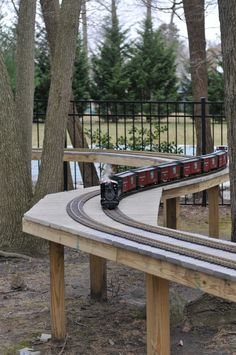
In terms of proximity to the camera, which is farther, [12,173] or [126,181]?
[12,173]

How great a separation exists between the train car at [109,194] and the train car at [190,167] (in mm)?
1761

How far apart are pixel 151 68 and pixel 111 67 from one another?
162 cm

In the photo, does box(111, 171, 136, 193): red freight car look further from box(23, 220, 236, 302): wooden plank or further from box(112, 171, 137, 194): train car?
box(23, 220, 236, 302): wooden plank

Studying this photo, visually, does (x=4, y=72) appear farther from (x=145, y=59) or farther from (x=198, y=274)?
(x=145, y=59)

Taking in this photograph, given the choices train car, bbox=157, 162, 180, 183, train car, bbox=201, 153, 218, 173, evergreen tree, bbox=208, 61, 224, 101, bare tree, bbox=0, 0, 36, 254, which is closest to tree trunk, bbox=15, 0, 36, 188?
bare tree, bbox=0, 0, 36, 254

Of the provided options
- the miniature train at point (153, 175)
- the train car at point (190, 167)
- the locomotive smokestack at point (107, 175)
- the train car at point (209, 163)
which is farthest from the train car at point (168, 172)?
the train car at point (209, 163)

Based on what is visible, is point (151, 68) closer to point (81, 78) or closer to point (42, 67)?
point (81, 78)

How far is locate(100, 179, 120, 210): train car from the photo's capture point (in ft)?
15.3

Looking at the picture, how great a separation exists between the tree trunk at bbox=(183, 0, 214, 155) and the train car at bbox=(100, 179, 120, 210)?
613 centimetres

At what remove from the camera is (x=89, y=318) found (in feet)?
16.4

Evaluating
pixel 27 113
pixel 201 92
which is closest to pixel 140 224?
pixel 27 113

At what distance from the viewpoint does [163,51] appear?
2642 cm

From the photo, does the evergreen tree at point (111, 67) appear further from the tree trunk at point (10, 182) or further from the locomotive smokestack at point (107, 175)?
the tree trunk at point (10, 182)

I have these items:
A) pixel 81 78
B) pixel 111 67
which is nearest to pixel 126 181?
pixel 81 78
